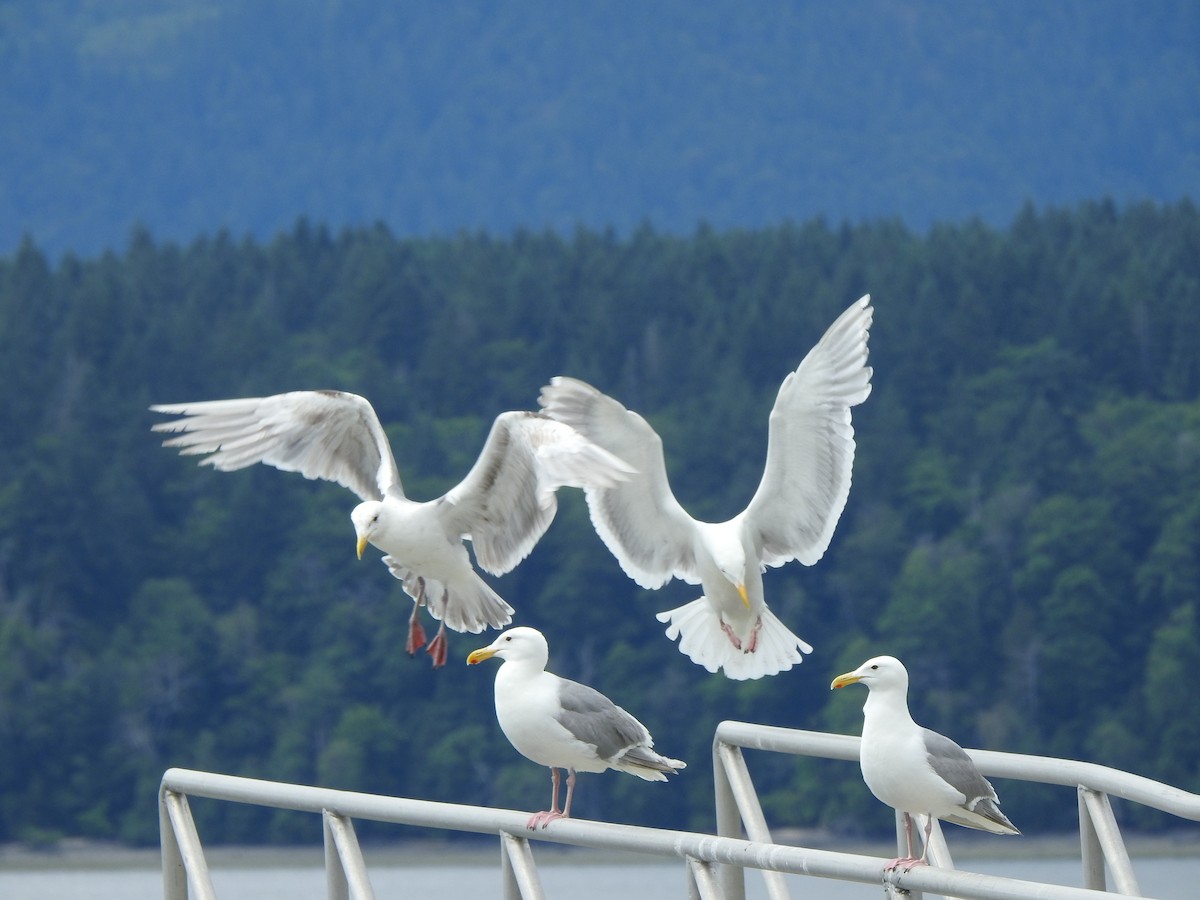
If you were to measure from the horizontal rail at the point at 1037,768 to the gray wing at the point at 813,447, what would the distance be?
12.9ft

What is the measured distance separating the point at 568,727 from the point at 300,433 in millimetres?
4278

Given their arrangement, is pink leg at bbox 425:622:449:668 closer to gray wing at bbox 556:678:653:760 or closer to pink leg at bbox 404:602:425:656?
pink leg at bbox 404:602:425:656

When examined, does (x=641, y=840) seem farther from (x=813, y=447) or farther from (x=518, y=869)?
(x=813, y=447)

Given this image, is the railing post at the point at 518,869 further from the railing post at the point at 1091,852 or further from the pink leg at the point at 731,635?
the pink leg at the point at 731,635

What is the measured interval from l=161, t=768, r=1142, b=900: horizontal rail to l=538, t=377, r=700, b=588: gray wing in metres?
4.21

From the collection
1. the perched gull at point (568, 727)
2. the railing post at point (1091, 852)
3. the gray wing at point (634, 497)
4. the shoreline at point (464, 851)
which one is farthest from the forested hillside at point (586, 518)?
the railing post at point (1091, 852)

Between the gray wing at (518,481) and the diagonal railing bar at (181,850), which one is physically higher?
the gray wing at (518,481)

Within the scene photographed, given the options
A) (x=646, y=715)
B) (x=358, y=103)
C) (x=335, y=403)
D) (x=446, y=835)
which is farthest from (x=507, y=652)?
(x=358, y=103)

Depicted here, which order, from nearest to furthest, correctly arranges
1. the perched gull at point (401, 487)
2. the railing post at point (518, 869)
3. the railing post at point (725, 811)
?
the railing post at point (518, 869) → the railing post at point (725, 811) → the perched gull at point (401, 487)

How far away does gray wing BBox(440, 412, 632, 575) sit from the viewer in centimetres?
877

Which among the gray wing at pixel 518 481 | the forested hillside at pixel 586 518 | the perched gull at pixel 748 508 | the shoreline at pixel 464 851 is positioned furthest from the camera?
the forested hillside at pixel 586 518

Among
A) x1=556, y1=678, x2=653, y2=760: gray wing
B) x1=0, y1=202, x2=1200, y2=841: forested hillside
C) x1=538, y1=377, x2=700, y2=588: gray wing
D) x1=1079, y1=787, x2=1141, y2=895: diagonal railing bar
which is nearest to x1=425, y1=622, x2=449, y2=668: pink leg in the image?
x1=538, y1=377, x2=700, y2=588: gray wing

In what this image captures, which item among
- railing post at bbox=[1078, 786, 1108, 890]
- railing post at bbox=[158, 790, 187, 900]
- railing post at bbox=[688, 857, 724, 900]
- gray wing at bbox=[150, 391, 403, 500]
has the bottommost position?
railing post at bbox=[158, 790, 187, 900]

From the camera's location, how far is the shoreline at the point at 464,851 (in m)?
38.3
